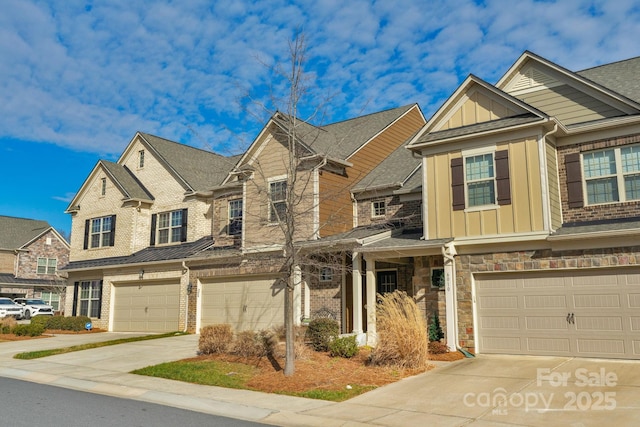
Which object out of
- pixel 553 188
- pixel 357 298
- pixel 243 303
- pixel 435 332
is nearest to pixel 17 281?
pixel 243 303

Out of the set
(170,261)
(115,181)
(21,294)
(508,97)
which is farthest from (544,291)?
(21,294)

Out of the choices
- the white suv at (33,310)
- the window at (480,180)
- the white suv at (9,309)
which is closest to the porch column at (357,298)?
the window at (480,180)

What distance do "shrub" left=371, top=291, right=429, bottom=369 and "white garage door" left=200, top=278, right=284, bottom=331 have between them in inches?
290

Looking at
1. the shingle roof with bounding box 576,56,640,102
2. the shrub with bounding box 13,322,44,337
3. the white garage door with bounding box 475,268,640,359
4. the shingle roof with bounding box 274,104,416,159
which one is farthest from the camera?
the shrub with bounding box 13,322,44,337

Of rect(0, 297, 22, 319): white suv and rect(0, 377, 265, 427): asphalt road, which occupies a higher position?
rect(0, 297, 22, 319): white suv

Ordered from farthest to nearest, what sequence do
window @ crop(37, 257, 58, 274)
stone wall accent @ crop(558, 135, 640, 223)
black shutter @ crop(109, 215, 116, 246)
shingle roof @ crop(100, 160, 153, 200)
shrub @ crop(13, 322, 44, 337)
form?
window @ crop(37, 257, 58, 274) < black shutter @ crop(109, 215, 116, 246) < shingle roof @ crop(100, 160, 153, 200) < shrub @ crop(13, 322, 44, 337) < stone wall accent @ crop(558, 135, 640, 223)

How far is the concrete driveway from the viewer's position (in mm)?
8453

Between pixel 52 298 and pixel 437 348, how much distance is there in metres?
39.9

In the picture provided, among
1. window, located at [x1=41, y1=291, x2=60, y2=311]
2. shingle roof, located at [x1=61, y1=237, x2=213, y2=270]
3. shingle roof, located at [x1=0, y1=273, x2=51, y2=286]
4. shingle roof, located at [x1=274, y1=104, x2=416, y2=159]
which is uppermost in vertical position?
shingle roof, located at [x1=274, y1=104, x2=416, y2=159]

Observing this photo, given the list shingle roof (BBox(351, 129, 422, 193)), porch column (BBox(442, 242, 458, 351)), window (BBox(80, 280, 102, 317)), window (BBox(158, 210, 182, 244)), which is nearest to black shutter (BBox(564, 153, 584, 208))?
porch column (BBox(442, 242, 458, 351))

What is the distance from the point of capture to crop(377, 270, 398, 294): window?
1925 centimetres

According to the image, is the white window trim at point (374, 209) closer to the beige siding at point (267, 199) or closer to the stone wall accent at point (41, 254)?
the beige siding at point (267, 199)

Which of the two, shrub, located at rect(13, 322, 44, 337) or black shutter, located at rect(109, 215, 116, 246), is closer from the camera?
shrub, located at rect(13, 322, 44, 337)

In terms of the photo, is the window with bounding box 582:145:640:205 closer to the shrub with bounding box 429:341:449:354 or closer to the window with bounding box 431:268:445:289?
Answer: the window with bounding box 431:268:445:289
